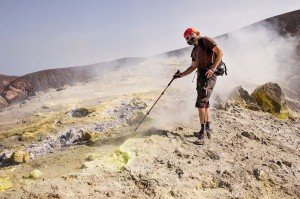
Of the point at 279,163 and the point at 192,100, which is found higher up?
the point at 192,100

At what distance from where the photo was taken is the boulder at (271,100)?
9240mm

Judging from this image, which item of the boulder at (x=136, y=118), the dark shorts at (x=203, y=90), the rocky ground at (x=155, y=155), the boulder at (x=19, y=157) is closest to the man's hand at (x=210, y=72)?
the dark shorts at (x=203, y=90)

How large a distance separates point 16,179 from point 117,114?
387 centimetres

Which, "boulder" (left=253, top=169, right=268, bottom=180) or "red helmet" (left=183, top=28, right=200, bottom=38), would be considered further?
"red helmet" (left=183, top=28, right=200, bottom=38)

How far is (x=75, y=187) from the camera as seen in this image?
4527 millimetres

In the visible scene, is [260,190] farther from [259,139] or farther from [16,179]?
[16,179]

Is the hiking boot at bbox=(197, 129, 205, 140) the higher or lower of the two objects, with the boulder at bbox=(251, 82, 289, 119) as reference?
higher

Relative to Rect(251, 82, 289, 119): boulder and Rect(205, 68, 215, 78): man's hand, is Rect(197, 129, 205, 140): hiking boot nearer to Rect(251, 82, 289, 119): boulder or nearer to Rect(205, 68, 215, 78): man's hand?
Rect(205, 68, 215, 78): man's hand

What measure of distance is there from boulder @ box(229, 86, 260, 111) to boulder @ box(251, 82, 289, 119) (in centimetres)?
29

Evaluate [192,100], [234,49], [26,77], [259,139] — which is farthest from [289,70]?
[26,77]

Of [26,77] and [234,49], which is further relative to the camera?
[26,77]

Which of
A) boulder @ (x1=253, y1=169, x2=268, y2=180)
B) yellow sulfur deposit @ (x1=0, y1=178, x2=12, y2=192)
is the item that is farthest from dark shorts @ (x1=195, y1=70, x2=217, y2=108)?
yellow sulfur deposit @ (x1=0, y1=178, x2=12, y2=192)

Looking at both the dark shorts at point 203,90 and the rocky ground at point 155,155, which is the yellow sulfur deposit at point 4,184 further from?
the dark shorts at point 203,90

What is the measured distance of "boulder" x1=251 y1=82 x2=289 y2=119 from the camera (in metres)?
9.24
